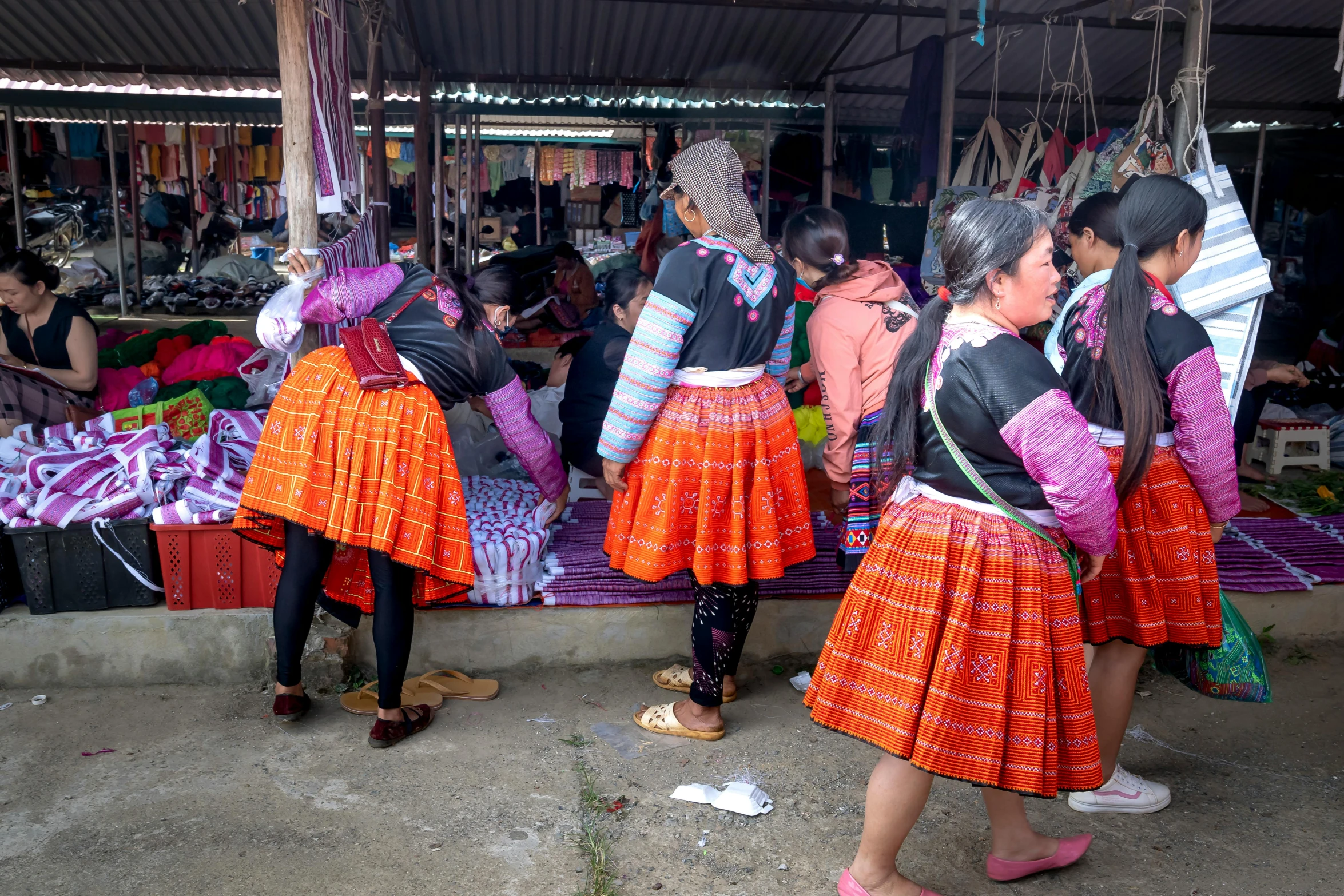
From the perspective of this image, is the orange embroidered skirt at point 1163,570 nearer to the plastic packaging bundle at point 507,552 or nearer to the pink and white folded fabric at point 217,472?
A: the plastic packaging bundle at point 507,552

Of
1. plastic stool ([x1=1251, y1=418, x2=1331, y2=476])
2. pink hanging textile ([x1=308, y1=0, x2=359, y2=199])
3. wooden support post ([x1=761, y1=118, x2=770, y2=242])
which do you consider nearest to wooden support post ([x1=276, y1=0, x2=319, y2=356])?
pink hanging textile ([x1=308, y1=0, x2=359, y2=199])

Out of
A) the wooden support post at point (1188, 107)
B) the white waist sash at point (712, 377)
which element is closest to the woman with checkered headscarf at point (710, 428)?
the white waist sash at point (712, 377)

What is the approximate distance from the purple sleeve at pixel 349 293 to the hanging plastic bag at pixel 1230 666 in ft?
8.10

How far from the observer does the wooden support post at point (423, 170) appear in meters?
6.52

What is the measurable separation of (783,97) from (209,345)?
5.25 metres

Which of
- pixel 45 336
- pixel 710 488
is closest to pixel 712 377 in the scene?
pixel 710 488

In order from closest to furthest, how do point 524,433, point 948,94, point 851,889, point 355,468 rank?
point 851,889 → point 355,468 → point 524,433 → point 948,94

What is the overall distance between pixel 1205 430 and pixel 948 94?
388 cm

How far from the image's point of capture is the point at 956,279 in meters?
1.98

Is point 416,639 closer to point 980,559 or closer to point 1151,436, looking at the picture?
point 980,559

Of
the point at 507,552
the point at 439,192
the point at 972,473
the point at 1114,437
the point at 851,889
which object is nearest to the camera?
the point at 972,473

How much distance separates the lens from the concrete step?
11.1ft

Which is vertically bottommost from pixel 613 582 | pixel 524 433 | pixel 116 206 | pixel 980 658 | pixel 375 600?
pixel 613 582

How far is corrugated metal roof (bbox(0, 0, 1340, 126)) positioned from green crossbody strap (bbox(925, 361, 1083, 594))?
15.5 feet
